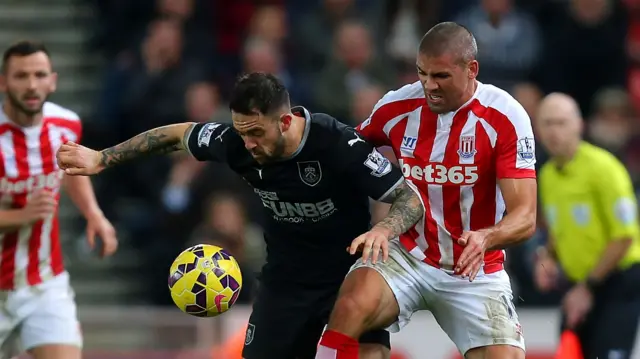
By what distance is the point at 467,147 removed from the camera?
22.5 feet

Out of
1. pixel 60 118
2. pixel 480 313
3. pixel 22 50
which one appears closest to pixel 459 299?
pixel 480 313

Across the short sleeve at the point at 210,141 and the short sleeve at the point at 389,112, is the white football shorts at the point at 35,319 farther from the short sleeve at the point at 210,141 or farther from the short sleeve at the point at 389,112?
the short sleeve at the point at 389,112

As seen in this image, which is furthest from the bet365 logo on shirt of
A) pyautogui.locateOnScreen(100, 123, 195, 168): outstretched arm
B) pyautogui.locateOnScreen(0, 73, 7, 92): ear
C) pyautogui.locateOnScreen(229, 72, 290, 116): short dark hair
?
pyautogui.locateOnScreen(0, 73, 7, 92): ear

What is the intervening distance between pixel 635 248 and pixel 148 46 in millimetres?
5690

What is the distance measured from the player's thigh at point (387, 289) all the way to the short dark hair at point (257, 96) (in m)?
0.98

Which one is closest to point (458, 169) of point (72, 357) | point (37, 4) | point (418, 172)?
point (418, 172)

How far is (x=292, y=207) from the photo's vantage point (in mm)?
7020

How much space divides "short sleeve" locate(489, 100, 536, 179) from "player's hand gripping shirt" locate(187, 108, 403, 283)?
1.82ft

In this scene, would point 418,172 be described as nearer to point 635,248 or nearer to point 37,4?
point 635,248

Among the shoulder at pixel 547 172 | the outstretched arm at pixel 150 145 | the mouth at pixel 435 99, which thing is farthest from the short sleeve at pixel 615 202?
the outstretched arm at pixel 150 145

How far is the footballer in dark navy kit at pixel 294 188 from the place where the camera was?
671 cm

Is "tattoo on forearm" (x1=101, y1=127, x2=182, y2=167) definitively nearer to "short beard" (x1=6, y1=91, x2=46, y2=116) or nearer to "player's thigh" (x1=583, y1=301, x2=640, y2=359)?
"short beard" (x1=6, y1=91, x2=46, y2=116)

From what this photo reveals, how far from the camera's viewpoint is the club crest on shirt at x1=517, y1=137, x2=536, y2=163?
22.1 ft

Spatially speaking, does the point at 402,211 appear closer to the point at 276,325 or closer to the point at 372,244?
the point at 372,244
